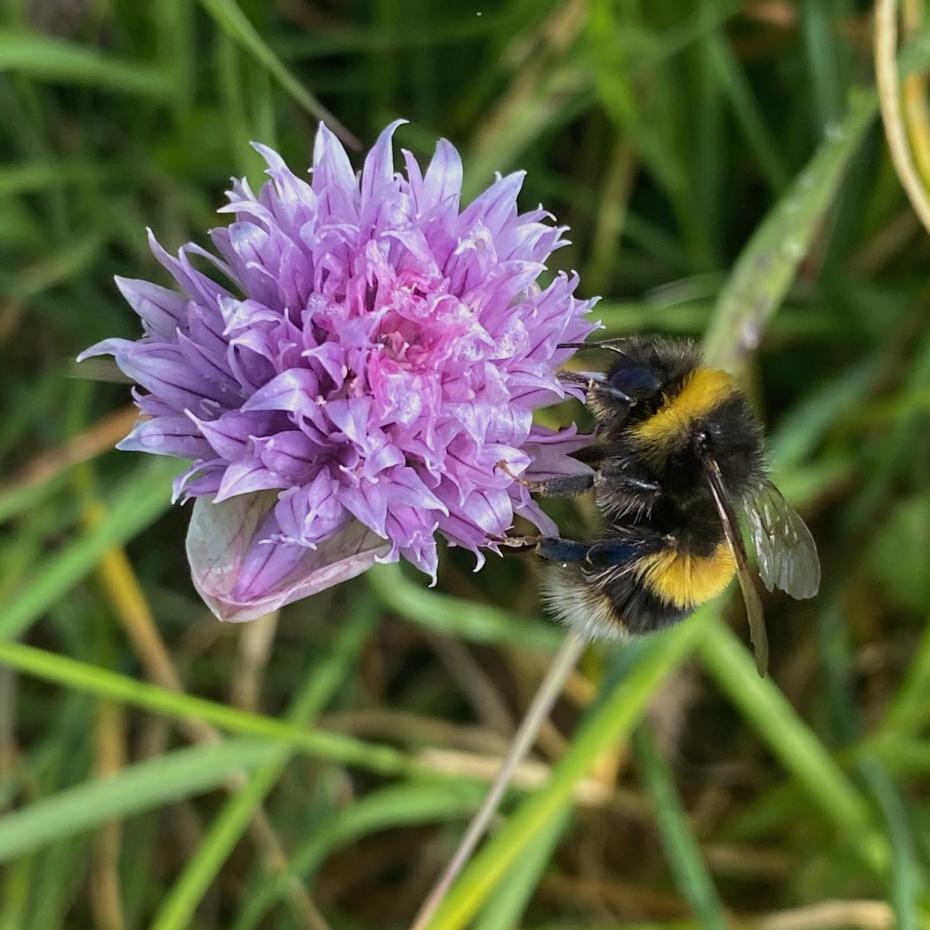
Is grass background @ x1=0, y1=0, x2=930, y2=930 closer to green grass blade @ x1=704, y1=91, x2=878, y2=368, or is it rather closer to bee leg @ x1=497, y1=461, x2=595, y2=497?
green grass blade @ x1=704, y1=91, x2=878, y2=368

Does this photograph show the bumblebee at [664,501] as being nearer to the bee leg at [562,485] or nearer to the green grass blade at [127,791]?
the bee leg at [562,485]

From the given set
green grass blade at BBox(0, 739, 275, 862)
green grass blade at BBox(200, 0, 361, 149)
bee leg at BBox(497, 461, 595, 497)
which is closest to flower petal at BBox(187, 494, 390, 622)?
bee leg at BBox(497, 461, 595, 497)

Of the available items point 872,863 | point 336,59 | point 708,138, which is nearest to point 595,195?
point 708,138

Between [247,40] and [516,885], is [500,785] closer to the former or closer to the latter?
[516,885]

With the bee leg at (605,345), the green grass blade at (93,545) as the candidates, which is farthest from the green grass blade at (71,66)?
the bee leg at (605,345)

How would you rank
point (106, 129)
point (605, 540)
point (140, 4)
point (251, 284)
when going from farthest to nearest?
point (106, 129) → point (140, 4) → point (605, 540) → point (251, 284)

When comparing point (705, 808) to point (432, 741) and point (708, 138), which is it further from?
point (708, 138)
